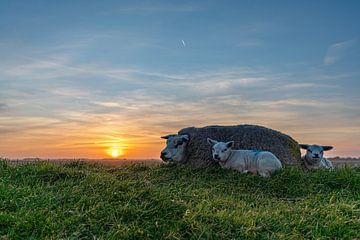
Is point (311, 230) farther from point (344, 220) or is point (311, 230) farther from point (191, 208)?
point (191, 208)

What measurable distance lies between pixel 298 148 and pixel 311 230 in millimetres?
6352

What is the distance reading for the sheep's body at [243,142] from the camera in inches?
464

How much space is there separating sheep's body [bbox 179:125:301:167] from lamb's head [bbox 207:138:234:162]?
67 cm

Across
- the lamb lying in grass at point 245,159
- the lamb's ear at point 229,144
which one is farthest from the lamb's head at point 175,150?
the lamb's ear at point 229,144

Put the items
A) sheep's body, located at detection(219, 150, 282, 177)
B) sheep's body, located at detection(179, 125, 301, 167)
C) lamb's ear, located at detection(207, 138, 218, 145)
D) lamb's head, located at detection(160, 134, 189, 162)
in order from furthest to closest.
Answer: lamb's head, located at detection(160, 134, 189, 162), sheep's body, located at detection(179, 125, 301, 167), lamb's ear, located at detection(207, 138, 218, 145), sheep's body, located at detection(219, 150, 282, 177)

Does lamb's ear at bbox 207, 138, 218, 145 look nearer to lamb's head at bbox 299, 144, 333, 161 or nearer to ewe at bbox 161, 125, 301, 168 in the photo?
ewe at bbox 161, 125, 301, 168

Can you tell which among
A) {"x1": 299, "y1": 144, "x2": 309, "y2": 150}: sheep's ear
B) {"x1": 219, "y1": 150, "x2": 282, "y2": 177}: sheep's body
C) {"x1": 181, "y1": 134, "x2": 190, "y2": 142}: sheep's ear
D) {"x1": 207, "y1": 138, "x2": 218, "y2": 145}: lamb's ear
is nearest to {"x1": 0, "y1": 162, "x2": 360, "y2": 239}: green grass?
{"x1": 219, "y1": 150, "x2": 282, "y2": 177}: sheep's body

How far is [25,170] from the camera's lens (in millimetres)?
9461

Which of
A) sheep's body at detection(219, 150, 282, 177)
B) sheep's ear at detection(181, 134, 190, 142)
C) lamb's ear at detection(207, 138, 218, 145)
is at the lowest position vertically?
sheep's body at detection(219, 150, 282, 177)

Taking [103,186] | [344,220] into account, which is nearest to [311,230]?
[344,220]

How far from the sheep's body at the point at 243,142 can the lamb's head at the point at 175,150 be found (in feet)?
0.40

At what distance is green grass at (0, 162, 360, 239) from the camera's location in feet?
20.5

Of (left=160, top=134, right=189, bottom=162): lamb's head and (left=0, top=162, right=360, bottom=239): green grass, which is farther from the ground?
(left=160, top=134, right=189, bottom=162): lamb's head

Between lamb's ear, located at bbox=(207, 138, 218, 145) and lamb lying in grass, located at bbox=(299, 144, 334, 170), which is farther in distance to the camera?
lamb lying in grass, located at bbox=(299, 144, 334, 170)
